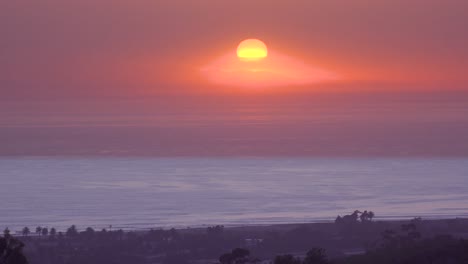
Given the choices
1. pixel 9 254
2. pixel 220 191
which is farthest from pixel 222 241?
pixel 220 191

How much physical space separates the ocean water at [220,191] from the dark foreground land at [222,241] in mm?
3314

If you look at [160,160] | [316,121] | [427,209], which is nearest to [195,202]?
[427,209]

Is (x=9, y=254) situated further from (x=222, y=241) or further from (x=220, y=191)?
A: (x=220, y=191)

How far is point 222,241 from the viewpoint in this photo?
26234 millimetres

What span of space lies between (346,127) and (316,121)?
12.3 m

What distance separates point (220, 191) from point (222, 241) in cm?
1499

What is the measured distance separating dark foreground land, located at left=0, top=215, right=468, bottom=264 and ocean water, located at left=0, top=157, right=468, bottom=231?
3.31 m

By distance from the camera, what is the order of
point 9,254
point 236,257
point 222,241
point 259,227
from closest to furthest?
point 9,254 → point 236,257 → point 222,241 → point 259,227

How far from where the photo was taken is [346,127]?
333ft

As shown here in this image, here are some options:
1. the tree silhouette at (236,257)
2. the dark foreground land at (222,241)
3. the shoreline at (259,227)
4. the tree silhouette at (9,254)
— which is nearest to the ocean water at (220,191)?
the shoreline at (259,227)

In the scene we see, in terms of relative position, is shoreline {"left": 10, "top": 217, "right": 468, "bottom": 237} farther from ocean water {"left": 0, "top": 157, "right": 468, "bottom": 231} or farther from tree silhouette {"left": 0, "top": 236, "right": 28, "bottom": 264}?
tree silhouette {"left": 0, "top": 236, "right": 28, "bottom": 264}

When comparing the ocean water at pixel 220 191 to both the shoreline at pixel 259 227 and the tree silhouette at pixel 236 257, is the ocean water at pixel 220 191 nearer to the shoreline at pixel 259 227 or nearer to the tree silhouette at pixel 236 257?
the shoreline at pixel 259 227

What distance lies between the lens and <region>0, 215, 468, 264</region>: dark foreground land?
24.5 metres

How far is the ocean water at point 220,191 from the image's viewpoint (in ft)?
109
